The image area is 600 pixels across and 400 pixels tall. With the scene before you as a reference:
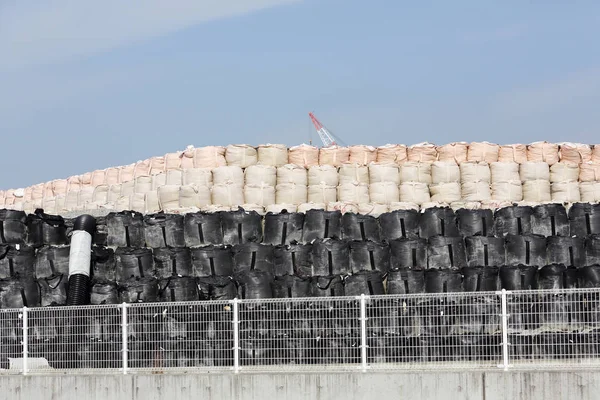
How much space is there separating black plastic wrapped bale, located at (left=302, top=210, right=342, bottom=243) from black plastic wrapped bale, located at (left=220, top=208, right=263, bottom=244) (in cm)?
94

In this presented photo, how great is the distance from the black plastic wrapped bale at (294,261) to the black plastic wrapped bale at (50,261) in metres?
3.95

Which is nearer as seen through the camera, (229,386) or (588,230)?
(229,386)

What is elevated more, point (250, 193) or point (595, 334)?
point (250, 193)

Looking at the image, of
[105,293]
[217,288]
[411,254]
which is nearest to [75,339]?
[105,293]

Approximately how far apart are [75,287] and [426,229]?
638cm

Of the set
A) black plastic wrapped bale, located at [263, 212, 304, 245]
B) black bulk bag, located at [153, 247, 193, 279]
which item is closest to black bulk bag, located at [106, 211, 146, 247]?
black bulk bag, located at [153, 247, 193, 279]

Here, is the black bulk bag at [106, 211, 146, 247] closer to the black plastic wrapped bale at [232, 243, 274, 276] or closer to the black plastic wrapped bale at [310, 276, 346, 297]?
the black plastic wrapped bale at [232, 243, 274, 276]

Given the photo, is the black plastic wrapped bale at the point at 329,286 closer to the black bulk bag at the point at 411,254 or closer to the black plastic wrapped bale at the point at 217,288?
the black bulk bag at the point at 411,254

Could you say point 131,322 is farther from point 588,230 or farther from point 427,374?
point 588,230

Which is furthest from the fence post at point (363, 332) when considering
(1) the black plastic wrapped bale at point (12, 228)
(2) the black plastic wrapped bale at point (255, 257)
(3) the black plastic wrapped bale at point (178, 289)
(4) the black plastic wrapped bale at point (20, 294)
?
(1) the black plastic wrapped bale at point (12, 228)

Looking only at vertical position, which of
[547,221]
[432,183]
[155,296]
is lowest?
[155,296]

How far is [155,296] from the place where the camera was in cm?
2034

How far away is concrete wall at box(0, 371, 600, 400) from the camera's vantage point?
15281 millimetres

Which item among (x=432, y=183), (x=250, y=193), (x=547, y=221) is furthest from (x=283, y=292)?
(x=432, y=183)
